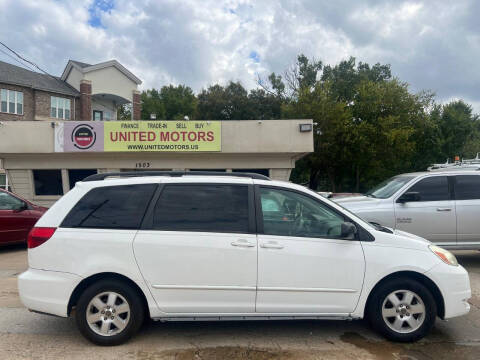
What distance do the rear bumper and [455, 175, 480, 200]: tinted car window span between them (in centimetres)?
687

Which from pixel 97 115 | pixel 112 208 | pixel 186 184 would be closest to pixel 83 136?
pixel 112 208

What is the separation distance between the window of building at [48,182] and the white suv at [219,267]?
14019 mm

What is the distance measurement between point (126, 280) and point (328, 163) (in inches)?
932

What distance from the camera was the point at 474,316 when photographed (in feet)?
15.9

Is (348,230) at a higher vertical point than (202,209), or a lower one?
lower

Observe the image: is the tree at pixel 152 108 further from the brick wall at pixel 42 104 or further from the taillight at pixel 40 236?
the taillight at pixel 40 236

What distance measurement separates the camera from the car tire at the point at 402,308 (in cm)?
400

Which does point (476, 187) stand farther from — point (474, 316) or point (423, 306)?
point (423, 306)

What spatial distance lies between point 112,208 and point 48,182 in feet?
47.9

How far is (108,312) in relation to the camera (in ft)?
12.8

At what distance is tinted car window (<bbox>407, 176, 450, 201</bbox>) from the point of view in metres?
7.40

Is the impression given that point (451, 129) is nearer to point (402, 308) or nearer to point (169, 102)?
point (402, 308)

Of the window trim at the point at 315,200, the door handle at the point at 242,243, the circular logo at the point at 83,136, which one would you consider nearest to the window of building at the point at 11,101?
the circular logo at the point at 83,136

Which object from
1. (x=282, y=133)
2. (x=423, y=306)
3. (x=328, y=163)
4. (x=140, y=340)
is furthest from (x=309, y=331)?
(x=328, y=163)
